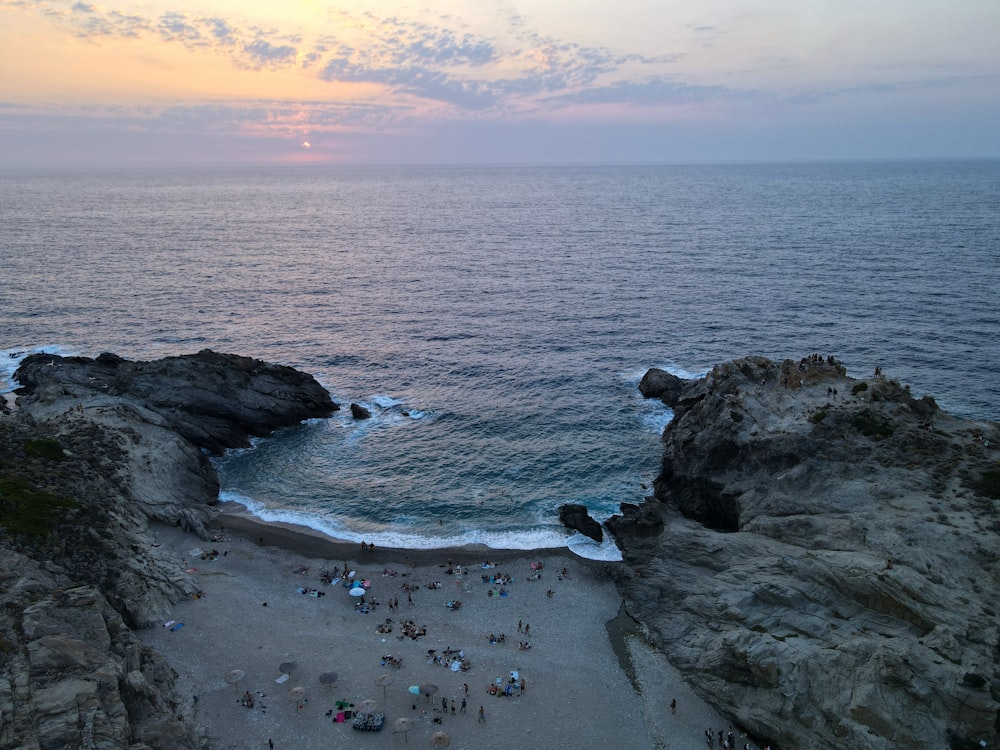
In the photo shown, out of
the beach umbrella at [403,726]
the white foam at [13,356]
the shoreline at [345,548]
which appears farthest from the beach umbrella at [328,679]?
the white foam at [13,356]

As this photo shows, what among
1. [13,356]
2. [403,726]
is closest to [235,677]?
[403,726]

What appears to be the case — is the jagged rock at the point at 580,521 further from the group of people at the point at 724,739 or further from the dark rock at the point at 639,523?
the group of people at the point at 724,739

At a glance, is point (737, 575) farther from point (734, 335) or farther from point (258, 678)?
point (734, 335)

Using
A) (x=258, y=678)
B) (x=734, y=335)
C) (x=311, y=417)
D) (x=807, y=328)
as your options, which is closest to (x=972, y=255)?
(x=807, y=328)

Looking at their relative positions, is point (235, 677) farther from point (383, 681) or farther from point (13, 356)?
point (13, 356)

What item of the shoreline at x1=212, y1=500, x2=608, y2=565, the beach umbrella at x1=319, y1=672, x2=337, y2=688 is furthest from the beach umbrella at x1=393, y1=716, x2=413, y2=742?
the shoreline at x1=212, y1=500, x2=608, y2=565

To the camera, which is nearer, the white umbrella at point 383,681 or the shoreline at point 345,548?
the white umbrella at point 383,681

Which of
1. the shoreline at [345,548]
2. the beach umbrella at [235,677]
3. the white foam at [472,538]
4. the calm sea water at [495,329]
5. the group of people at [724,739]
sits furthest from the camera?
the calm sea water at [495,329]
